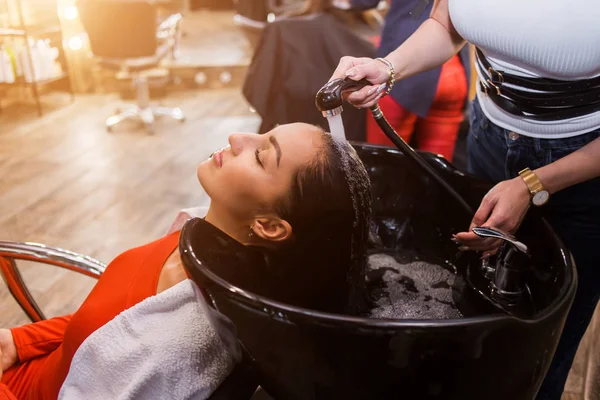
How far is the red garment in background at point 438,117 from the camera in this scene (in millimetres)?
1843

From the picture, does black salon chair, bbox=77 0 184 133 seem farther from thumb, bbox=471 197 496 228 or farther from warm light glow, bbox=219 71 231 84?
thumb, bbox=471 197 496 228

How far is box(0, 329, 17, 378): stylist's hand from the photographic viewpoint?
1.12 metres

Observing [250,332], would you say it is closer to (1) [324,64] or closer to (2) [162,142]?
(1) [324,64]

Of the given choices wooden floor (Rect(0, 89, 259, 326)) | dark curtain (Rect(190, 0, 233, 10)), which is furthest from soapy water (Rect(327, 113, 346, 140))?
dark curtain (Rect(190, 0, 233, 10))

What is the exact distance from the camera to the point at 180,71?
4879 millimetres

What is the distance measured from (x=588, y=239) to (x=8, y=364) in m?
1.20

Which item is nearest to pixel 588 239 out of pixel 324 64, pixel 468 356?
pixel 468 356

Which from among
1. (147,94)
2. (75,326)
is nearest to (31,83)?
(147,94)

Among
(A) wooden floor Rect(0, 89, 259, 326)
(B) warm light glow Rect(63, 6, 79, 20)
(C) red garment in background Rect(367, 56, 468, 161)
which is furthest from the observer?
(B) warm light glow Rect(63, 6, 79, 20)

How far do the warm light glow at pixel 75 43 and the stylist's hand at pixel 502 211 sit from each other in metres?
4.21

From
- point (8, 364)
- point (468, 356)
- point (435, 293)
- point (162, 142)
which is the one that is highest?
point (468, 356)

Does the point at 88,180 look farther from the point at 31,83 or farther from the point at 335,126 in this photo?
the point at 335,126

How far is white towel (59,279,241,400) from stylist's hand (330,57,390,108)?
18.6 inches

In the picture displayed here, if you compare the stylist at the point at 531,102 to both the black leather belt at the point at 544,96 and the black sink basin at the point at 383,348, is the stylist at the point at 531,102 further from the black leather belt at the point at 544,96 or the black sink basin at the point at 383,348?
the black sink basin at the point at 383,348
